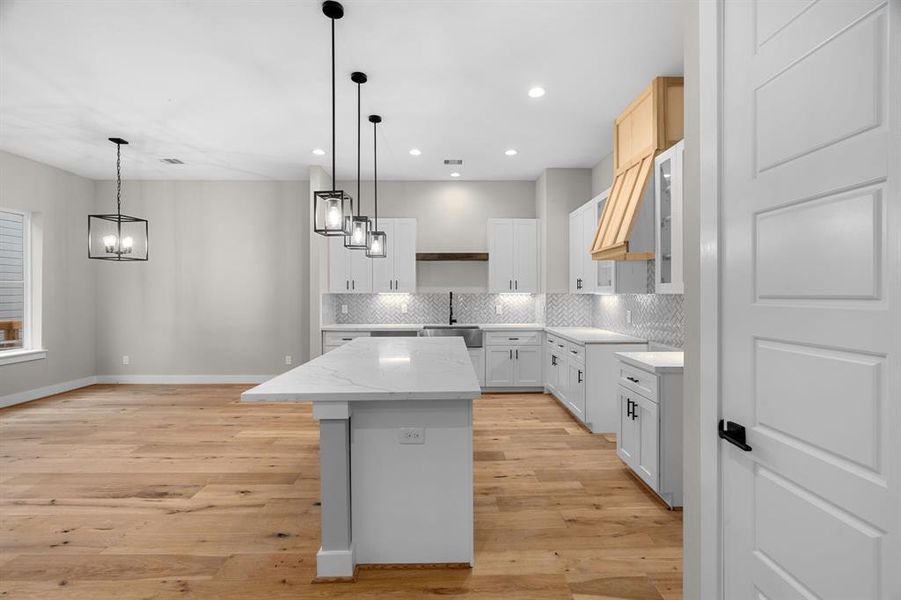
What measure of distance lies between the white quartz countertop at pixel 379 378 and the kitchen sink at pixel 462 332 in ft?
7.70

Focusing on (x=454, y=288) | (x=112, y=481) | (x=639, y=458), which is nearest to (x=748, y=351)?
(x=639, y=458)

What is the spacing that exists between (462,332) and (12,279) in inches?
220

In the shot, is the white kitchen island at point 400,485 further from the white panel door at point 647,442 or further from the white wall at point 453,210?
the white wall at point 453,210

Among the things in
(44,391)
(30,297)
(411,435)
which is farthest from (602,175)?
(44,391)

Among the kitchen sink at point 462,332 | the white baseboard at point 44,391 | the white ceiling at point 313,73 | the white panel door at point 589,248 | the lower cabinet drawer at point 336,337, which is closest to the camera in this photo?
the white ceiling at point 313,73

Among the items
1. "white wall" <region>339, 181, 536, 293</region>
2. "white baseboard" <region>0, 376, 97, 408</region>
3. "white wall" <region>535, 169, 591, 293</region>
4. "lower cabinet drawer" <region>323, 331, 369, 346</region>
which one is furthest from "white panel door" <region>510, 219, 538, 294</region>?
"white baseboard" <region>0, 376, 97, 408</region>

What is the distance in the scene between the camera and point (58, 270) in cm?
581

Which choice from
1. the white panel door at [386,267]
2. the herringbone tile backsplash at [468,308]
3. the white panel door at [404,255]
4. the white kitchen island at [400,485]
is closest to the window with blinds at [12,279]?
the herringbone tile backsplash at [468,308]

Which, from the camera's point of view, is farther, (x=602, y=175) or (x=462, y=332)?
(x=462, y=332)

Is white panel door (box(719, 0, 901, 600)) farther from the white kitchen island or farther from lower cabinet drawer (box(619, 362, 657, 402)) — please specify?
lower cabinet drawer (box(619, 362, 657, 402))

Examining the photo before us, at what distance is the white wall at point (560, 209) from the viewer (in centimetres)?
579

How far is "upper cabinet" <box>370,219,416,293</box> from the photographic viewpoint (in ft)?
19.8

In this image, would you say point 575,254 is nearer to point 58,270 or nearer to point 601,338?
point 601,338

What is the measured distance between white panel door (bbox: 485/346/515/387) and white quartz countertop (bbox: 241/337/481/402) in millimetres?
2462
